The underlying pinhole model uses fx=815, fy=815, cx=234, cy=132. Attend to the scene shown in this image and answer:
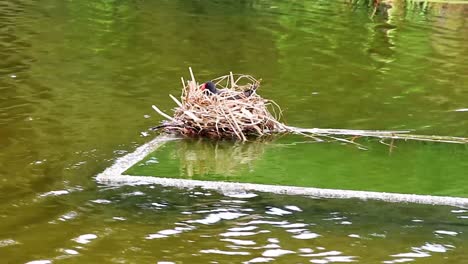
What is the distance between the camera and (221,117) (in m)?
6.84

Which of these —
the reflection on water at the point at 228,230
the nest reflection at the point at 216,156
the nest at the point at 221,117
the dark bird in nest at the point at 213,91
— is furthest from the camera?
the dark bird in nest at the point at 213,91

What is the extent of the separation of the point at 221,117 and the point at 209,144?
0.25 m

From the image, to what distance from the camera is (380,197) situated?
541 cm

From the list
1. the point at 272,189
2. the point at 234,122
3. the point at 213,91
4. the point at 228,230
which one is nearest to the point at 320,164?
the point at 272,189

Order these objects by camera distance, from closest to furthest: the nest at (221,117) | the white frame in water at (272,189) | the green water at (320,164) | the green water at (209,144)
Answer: the green water at (209,144), the white frame in water at (272,189), the green water at (320,164), the nest at (221,117)

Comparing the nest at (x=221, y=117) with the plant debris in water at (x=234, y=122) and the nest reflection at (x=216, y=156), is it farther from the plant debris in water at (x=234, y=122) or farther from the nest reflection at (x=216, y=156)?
the nest reflection at (x=216, y=156)

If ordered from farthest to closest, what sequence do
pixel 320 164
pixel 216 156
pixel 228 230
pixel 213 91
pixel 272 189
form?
pixel 213 91 → pixel 216 156 → pixel 320 164 → pixel 272 189 → pixel 228 230

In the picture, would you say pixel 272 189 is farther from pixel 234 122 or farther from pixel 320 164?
pixel 234 122

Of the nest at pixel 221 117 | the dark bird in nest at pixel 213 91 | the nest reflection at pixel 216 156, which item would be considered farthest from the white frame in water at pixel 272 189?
the dark bird in nest at pixel 213 91

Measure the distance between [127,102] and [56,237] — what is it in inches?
148

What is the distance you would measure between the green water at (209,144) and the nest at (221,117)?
0.74 feet

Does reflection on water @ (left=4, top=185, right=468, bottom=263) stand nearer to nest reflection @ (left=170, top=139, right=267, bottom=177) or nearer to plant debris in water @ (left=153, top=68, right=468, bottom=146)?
nest reflection @ (left=170, top=139, right=267, bottom=177)

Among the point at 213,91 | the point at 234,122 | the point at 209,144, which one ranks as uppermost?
the point at 213,91

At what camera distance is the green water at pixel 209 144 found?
15.2ft
